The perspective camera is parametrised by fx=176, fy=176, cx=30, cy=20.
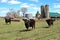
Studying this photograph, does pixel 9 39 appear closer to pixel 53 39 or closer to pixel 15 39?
pixel 15 39

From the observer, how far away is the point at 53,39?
1772cm

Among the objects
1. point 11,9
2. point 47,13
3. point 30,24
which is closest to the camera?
point 30,24

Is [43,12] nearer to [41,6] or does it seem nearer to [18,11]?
[41,6]

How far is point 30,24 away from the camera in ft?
86.0

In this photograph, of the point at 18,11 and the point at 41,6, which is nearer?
the point at 41,6

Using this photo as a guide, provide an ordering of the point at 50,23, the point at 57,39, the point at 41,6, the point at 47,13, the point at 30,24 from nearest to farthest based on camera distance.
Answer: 1. the point at 57,39
2. the point at 30,24
3. the point at 50,23
4. the point at 47,13
5. the point at 41,6

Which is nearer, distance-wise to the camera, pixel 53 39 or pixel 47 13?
pixel 53 39

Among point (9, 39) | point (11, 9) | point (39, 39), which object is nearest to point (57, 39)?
point (39, 39)

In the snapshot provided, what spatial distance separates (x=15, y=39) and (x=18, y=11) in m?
109

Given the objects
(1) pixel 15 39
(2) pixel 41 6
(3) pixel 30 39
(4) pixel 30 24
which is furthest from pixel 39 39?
(2) pixel 41 6

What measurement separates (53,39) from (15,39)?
393 centimetres

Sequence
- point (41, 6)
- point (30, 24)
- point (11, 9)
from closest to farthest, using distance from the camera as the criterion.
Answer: point (30, 24), point (41, 6), point (11, 9)

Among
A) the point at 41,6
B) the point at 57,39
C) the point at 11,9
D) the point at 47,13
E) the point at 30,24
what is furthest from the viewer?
the point at 11,9

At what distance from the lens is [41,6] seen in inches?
3391
